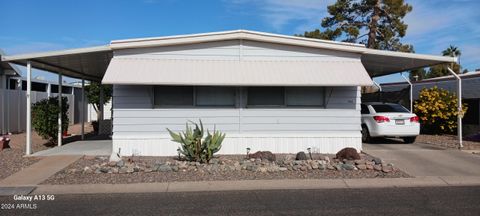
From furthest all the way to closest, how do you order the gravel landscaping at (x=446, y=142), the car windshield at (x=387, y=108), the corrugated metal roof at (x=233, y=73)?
the car windshield at (x=387, y=108)
the gravel landscaping at (x=446, y=142)
the corrugated metal roof at (x=233, y=73)

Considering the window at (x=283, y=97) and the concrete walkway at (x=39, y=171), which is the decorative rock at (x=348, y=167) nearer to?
the window at (x=283, y=97)

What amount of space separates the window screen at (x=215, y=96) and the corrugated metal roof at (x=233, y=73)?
68 centimetres

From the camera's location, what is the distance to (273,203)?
24.6ft

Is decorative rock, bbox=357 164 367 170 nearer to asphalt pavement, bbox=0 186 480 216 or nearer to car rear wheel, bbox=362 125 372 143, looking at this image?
asphalt pavement, bbox=0 186 480 216

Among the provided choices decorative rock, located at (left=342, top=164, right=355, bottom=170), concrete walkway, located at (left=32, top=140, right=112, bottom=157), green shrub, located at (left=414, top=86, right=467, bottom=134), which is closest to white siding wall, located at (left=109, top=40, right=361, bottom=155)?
concrete walkway, located at (left=32, top=140, right=112, bottom=157)

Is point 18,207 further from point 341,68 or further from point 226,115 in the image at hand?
point 341,68

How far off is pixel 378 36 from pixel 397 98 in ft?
25.7

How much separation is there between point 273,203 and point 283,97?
570 cm

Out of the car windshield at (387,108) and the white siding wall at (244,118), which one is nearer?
the white siding wall at (244,118)

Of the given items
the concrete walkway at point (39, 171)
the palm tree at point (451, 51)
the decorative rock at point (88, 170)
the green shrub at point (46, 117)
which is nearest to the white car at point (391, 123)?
the concrete walkway at point (39, 171)

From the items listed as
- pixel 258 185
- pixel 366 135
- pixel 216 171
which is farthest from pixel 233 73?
pixel 366 135

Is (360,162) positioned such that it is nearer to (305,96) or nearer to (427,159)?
(427,159)

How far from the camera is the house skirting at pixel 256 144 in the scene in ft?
40.5

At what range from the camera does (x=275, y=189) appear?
8.74m
